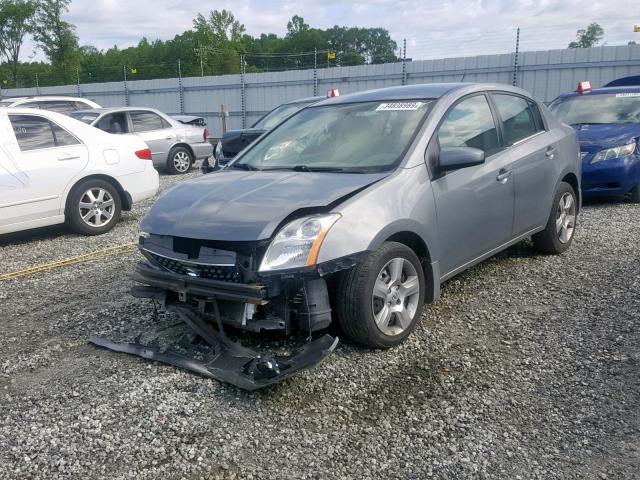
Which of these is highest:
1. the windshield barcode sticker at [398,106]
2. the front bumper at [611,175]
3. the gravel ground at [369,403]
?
the windshield barcode sticker at [398,106]

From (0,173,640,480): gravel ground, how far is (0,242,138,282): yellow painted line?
1.30 m

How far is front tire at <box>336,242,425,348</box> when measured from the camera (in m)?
3.64

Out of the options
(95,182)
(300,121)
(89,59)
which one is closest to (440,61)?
(95,182)

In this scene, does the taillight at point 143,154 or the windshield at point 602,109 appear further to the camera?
the windshield at point 602,109

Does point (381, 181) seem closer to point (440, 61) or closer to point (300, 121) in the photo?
point (300, 121)

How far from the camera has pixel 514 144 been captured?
204 inches

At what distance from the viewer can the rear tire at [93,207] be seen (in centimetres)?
751

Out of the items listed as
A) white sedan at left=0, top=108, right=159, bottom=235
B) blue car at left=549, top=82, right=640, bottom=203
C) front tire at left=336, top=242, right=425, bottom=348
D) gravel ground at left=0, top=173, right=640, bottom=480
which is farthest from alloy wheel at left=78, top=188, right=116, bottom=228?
blue car at left=549, top=82, right=640, bottom=203

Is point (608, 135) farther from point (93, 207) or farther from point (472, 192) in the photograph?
point (93, 207)

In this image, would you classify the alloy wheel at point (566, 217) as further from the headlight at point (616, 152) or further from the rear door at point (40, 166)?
the rear door at point (40, 166)

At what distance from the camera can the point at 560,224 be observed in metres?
5.95

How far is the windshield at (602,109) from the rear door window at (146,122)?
8300mm

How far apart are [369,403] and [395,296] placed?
83 cm

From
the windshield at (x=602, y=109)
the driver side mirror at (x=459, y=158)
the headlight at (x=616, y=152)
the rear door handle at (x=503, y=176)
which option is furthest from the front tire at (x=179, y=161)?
the driver side mirror at (x=459, y=158)
